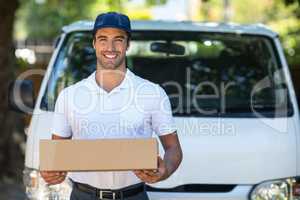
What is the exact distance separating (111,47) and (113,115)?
34 cm

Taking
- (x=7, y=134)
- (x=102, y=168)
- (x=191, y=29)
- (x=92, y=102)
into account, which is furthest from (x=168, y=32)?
(x=7, y=134)

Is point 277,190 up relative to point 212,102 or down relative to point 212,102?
down

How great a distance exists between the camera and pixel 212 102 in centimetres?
506

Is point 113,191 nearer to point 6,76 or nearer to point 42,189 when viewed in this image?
point 42,189

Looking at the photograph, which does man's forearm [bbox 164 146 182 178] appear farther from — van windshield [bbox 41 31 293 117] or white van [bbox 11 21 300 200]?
van windshield [bbox 41 31 293 117]

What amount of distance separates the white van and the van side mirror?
11mm

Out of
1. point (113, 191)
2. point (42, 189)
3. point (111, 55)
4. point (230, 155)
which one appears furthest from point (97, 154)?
point (230, 155)

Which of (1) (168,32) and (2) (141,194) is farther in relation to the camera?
(1) (168,32)

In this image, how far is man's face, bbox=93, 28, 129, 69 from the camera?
3320 mm

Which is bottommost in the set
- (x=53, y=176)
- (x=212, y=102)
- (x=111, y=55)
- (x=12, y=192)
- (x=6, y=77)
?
(x=12, y=192)

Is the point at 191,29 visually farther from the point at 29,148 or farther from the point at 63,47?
the point at 29,148

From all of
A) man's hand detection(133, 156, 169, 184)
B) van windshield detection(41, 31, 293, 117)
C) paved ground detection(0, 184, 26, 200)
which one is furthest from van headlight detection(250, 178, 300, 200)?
paved ground detection(0, 184, 26, 200)

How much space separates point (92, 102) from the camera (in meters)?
3.38

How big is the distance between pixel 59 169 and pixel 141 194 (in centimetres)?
56
